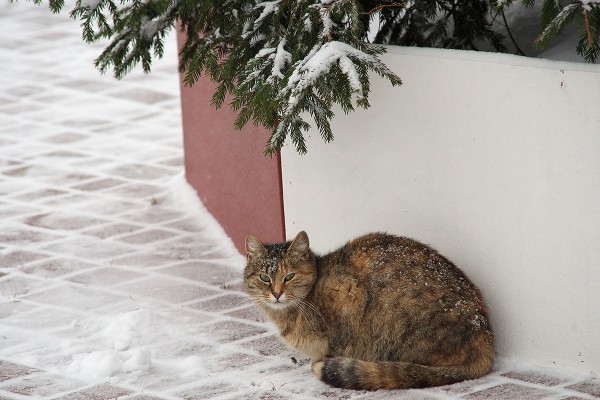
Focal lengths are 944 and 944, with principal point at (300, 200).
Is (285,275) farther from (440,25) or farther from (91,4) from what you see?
(440,25)

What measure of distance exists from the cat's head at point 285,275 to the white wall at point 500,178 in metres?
0.51

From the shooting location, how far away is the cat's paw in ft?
14.8

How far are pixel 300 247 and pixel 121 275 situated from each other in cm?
192

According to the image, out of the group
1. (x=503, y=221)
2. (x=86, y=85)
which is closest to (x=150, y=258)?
(x=503, y=221)

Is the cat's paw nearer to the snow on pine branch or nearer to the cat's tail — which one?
the cat's tail

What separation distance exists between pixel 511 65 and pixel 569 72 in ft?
0.97

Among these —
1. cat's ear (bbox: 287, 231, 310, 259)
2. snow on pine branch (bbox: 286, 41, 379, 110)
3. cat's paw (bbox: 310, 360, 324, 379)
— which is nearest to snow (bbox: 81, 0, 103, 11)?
snow on pine branch (bbox: 286, 41, 379, 110)

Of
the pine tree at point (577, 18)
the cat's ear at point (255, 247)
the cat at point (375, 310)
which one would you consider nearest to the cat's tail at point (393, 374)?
the cat at point (375, 310)

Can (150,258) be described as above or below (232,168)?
below

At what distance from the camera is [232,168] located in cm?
645

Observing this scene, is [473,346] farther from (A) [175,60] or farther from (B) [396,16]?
(A) [175,60]

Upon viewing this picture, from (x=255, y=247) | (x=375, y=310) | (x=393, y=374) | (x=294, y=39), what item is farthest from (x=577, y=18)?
(x=255, y=247)

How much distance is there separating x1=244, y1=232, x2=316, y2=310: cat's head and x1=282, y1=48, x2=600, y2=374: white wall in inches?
20.1

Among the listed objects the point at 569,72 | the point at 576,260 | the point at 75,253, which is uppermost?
the point at 569,72
